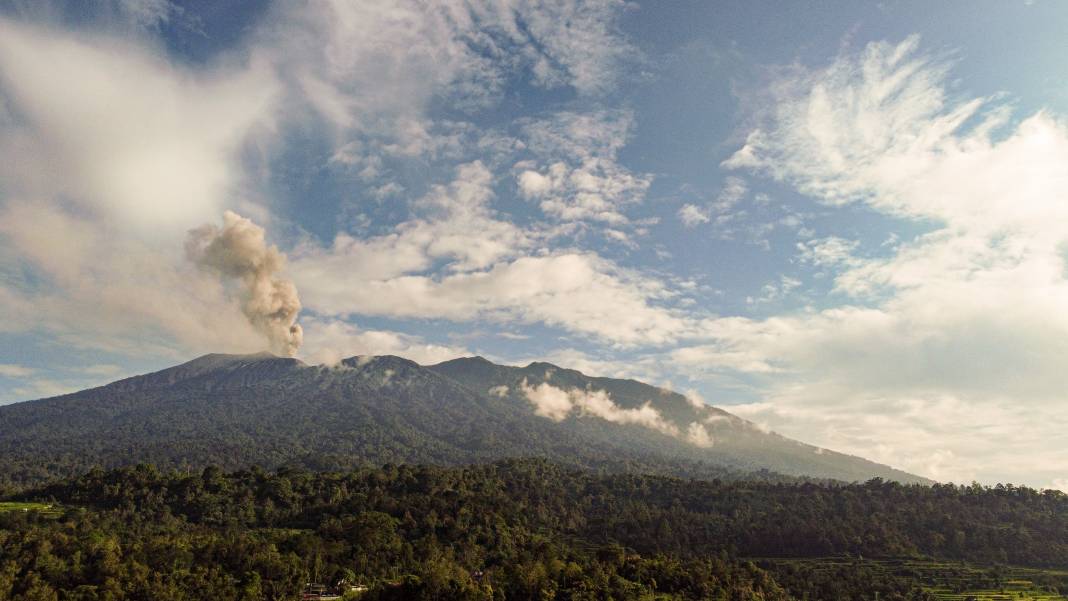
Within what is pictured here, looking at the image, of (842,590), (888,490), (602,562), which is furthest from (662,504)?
(602,562)

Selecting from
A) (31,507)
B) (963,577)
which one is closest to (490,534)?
(963,577)

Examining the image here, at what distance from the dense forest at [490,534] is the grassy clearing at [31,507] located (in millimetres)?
1272

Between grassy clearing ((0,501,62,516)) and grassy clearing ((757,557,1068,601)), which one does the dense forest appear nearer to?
grassy clearing ((0,501,62,516))

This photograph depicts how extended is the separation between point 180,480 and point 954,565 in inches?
5832

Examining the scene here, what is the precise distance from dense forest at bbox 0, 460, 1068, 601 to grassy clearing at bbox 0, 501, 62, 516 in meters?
1.27

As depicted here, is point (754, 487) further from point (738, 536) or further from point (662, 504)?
point (738, 536)

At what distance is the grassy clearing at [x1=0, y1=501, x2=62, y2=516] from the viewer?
9825 cm

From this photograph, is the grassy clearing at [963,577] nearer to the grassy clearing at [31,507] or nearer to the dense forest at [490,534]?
the dense forest at [490,534]

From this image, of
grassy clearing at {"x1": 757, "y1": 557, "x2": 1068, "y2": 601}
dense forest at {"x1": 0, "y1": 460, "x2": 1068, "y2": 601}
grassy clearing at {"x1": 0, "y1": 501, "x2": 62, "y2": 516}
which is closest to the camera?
dense forest at {"x1": 0, "y1": 460, "x2": 1068, "y2": 601}

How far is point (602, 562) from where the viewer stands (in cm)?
8225

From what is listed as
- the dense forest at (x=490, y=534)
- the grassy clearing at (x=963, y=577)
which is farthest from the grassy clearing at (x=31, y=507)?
the grassy clearing at (x=963, y=577)

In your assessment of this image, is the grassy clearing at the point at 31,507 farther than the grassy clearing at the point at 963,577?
Yes

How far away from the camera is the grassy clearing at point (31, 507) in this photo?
9825 centimetres

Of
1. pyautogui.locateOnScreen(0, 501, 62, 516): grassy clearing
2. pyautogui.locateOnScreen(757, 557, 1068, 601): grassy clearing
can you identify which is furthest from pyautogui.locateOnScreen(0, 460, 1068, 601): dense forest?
pyautogui.locateOnScreen(757, 557, 1068, 601): grassy clearing
